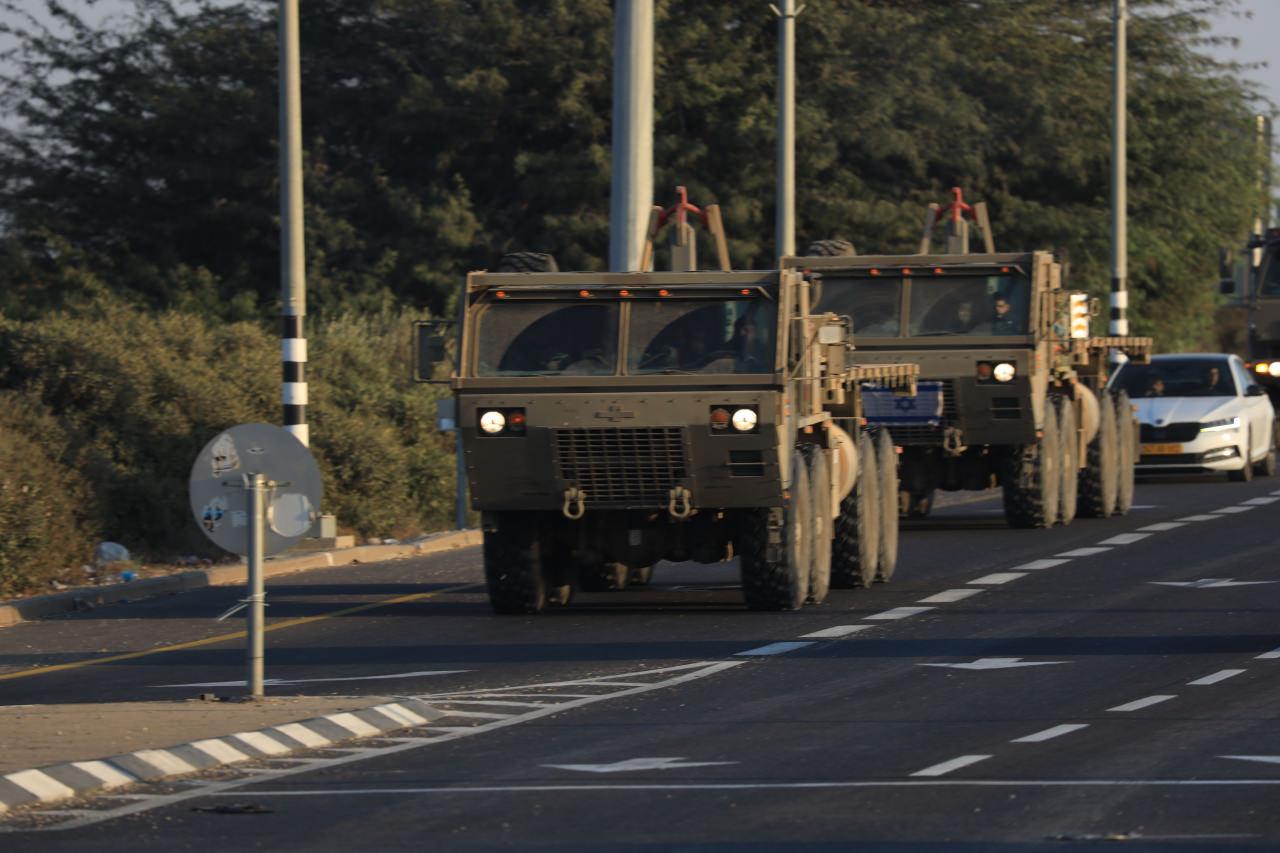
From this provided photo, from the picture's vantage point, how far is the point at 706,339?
57.3 feet

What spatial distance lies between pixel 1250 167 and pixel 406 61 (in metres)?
18.4

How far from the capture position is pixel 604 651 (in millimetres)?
15688

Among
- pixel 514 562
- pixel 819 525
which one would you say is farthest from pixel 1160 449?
pixel 514 562

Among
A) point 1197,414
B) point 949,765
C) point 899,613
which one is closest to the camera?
point 949,765

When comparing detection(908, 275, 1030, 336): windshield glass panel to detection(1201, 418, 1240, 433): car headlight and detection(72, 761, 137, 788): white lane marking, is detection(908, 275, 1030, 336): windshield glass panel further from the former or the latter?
detection(72, 761, 137, 788): white lane marking

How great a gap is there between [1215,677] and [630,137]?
49.7ft

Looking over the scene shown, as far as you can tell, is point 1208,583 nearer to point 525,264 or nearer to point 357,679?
point 525,264

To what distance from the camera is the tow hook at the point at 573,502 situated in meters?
17.2

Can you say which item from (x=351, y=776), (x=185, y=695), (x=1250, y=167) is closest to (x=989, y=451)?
(x=185, y=695)

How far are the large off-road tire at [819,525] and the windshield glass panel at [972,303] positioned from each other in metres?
5.52

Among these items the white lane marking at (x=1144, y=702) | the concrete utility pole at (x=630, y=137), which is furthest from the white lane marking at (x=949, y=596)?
the concrete utility pole at (x=630, y=137)

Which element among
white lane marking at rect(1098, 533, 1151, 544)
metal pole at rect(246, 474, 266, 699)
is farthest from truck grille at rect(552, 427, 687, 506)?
white lane marking at rect(1098, 533, 1151, 544)

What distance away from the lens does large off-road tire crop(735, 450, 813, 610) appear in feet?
57.3

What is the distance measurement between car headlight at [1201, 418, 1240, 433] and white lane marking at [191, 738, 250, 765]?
74.0ft
